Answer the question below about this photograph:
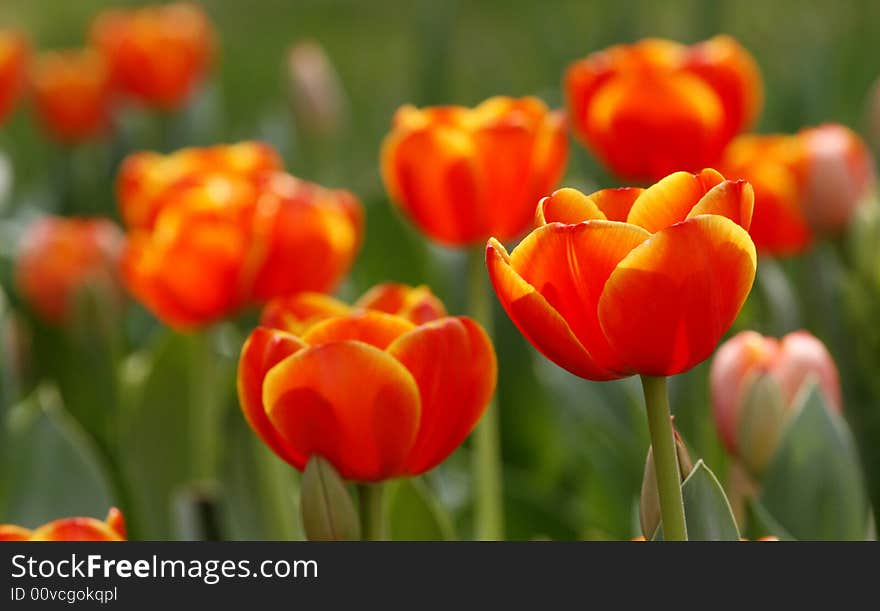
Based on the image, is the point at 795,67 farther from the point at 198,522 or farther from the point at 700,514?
the point at 700,514

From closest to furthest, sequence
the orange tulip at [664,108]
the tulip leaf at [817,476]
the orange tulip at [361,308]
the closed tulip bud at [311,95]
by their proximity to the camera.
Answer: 1. the orange tulip at [361,308]
2. the tulip leaf at [817,476]
3. the orange tulip at [664,108]
4. the closed tulip bud at [311,95]

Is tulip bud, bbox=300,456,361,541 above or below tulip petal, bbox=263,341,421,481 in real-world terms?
below

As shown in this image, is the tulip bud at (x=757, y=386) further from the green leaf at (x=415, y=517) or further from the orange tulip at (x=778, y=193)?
the orange tulip at (x=778, y=193)

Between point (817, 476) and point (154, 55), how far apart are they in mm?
1362

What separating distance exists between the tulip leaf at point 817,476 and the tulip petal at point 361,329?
30cm

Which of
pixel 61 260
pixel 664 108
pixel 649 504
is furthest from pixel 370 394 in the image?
pixel 61 260

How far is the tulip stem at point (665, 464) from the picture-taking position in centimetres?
49

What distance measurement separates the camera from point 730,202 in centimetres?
49

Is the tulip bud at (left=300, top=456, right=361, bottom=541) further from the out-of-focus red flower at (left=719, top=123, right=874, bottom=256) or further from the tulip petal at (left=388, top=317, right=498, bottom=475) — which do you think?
the out-of-focus red flower at (left=719, top=123, right=874, bottom=256)

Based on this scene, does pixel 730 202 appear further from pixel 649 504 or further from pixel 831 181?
pixel 831 181

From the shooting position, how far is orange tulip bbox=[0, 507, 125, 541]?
560mm

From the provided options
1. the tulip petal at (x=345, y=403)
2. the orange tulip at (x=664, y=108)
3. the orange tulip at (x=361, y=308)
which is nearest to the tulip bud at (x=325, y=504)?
the tulip petal at (x=345, y=403)

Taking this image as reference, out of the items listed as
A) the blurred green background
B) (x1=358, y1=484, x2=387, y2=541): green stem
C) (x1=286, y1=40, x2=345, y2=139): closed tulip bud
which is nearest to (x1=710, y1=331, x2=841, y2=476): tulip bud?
the blurred green background

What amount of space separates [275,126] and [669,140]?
3.66 feet
